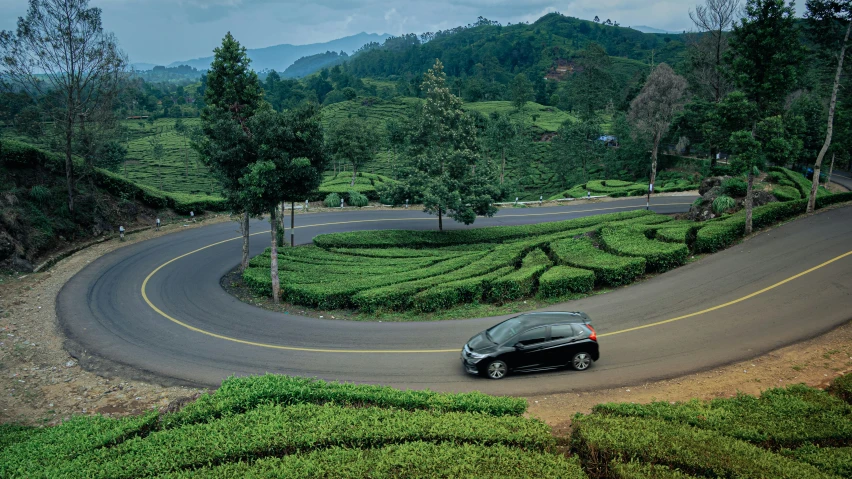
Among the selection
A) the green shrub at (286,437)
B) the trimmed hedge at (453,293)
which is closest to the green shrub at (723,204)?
the trimmed hedge at (453,293)

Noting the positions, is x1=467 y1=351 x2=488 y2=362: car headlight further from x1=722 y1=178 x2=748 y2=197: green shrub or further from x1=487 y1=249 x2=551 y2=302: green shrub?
x1=722 y1=178 x2=748 y2=197: green shrub

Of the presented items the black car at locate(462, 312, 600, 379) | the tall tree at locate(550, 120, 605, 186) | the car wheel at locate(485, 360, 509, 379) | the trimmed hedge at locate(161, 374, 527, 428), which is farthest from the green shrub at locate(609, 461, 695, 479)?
the tall tree at locate(550, 120, 605, 186)

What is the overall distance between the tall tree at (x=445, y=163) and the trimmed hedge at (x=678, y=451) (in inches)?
728

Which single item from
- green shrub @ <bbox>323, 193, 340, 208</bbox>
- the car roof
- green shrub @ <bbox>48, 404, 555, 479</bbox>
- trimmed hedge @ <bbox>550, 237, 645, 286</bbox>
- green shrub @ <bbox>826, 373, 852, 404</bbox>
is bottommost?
green shrub @ <bbox>48, 404, 555, 479</bbox>

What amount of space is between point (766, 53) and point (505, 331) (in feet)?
60.7

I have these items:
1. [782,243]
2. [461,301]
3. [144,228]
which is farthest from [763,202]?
[144,228]

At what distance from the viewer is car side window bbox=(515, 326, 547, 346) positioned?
1273 cm

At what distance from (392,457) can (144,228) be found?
101 feet

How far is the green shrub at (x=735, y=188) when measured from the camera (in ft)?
93.7

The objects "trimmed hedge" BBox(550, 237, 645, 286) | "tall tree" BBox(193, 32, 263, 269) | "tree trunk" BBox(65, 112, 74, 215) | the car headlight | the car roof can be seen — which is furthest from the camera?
"tree trunk" BBox(65, 112, 74, 215)

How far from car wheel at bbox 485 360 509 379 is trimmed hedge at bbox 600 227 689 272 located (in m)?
10.5

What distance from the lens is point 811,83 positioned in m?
62.9

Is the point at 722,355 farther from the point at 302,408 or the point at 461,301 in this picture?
the point at 302,408

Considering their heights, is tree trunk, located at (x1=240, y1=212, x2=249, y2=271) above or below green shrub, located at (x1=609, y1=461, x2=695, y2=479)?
above
